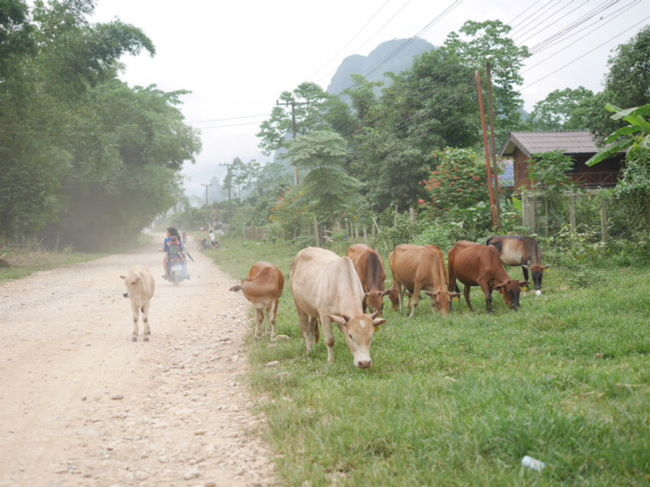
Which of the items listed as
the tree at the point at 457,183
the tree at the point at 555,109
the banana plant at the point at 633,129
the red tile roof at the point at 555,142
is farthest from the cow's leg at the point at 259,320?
the tree at the point at 555,109

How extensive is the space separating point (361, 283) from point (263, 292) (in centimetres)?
155

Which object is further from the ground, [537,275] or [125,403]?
[537,275]

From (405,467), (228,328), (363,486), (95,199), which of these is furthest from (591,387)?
(95,199)

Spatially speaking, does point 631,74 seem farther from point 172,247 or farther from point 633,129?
point 172,247

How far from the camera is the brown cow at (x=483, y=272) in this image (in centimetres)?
977

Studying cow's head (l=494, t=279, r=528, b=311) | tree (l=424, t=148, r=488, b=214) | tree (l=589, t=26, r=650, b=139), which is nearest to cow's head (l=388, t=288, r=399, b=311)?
cow's head (l=494, t=279, r=528, b=311)

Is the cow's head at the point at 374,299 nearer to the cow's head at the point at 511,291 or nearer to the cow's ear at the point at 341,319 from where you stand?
the cow's head at the point at 511,291

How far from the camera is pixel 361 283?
891cm

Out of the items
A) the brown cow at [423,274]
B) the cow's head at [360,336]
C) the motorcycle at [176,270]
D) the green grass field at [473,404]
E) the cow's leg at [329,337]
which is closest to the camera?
the green grass field at [473,404]

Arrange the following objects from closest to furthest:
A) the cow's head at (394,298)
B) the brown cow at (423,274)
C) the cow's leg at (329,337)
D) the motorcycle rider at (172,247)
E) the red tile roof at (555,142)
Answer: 1. the cow's leg at (329,337)
2. the brown cow at (423,274)
3. the cow's head at (394,298)
4. the motorcycle rider at (172,247)
5. the red tile roof at (555,142)

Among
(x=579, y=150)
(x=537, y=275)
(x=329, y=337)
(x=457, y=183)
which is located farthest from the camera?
(x=579, y=150)

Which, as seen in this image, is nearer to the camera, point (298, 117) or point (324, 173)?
point (324, 173)

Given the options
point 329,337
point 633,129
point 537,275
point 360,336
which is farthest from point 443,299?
point 360,336

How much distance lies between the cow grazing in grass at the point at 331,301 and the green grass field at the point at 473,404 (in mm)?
264
